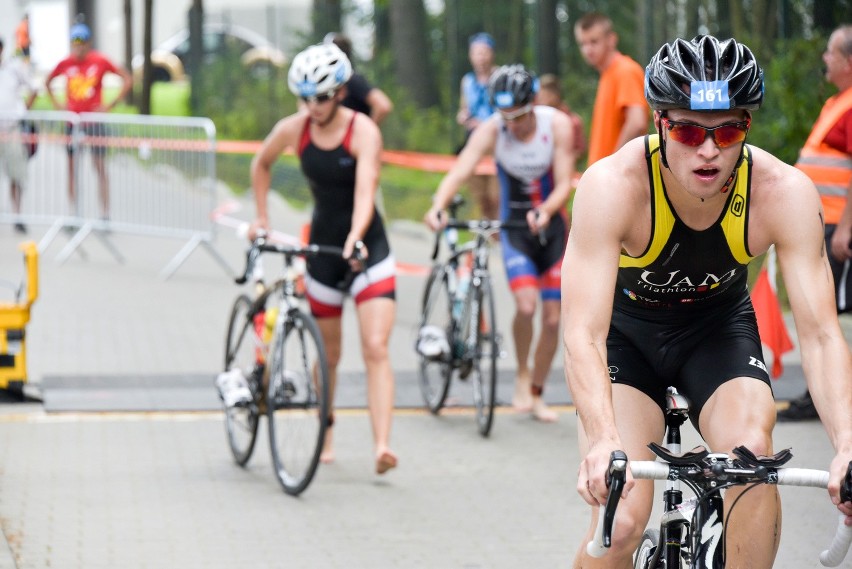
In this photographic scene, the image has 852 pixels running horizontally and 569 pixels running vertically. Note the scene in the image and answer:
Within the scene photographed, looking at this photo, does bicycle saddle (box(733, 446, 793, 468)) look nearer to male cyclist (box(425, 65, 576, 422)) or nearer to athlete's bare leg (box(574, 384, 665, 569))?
athlete's bare leg (box(574, 384, 665, 569))

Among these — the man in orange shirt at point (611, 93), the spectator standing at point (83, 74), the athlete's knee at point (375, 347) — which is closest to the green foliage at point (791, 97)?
the man in orange shirt at point (611, 93)

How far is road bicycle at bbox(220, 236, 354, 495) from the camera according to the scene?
7093 mm

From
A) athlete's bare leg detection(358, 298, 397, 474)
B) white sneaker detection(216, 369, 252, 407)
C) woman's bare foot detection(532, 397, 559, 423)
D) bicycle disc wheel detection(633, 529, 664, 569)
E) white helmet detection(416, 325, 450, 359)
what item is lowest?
woman's bare foot detection(532, 397, 559, 423)

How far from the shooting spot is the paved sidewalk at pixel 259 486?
6.18 metres

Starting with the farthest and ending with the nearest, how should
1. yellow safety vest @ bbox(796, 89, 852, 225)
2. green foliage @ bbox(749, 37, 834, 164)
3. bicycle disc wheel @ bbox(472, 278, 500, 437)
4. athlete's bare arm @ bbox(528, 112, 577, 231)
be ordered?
green foliage @ bbox(749, 37, 834, 164), athlete's bare arm @ bbox(528, 112, 577, 231), bicycle disc wheel @ bbox(472, 278, 500, 437), yellow safety vest @ bbox(796, 89, 852, 225)

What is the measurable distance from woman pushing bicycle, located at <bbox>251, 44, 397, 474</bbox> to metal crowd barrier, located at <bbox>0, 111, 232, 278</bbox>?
642 cm

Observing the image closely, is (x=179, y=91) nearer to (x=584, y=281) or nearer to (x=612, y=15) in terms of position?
(x=612, y=15)

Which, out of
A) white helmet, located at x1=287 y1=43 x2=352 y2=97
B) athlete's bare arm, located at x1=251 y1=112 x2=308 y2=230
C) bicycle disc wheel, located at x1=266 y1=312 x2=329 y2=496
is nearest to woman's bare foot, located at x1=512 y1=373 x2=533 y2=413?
bicycle disc wheel, located at x1=266 y1=312 x2=329 y2=496

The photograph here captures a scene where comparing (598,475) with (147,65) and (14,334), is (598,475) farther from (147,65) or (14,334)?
(147,65)

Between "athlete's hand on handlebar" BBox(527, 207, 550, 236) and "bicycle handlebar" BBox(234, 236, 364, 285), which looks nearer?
"bicycle handlebar" BBox(234, 236, 364, 285)

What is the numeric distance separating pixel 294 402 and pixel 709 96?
387 cm

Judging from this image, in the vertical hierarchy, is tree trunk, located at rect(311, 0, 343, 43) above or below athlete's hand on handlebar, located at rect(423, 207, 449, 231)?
above

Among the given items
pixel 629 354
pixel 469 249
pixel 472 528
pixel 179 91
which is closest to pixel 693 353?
pixel 629 354

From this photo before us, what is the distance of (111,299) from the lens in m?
13.1
